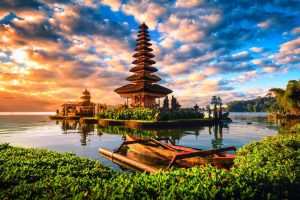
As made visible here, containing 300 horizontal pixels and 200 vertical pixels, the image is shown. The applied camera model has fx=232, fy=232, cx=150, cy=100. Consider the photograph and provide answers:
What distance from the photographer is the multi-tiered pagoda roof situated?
140 feet

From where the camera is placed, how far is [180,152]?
10.4 m

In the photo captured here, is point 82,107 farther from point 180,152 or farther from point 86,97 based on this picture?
point 180,152

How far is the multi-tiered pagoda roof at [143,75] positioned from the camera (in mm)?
42781

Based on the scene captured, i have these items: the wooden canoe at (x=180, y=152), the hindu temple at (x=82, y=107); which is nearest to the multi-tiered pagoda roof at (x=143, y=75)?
the hindu temple at (x=82, y=107)

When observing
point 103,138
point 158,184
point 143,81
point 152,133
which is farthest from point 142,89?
point 158,184

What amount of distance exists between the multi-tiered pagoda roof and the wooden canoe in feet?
93.1

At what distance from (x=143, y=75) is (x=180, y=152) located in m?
35.2

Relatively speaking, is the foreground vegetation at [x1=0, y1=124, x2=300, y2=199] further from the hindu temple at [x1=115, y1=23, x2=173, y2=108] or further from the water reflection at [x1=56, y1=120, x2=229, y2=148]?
the hindu temple at [x1=115, y1=23, x2=173, y2=108]

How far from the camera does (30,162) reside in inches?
238

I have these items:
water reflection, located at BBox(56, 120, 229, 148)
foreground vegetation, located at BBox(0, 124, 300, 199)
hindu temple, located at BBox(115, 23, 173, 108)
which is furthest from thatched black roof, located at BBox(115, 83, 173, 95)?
foreground vegetation, located at BBox(0, 124, 300, 199)

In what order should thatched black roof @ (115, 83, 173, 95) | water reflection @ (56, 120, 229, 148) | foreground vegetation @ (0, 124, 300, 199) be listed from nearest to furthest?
foreground vegetation @ (0, 124, 300, 199) → water reflection @ (56, 120, 229, 148) → thatched black roof @ (115, 83, 173, 95)

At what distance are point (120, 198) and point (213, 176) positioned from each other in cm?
188

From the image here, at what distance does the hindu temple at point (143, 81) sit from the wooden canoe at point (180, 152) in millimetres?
28164

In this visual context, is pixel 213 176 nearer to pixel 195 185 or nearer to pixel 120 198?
pixel 195 185
